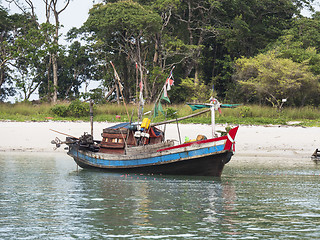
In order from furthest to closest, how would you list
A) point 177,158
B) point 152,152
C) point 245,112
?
1. point 245,112
2. point 152,152
3. point 177,158

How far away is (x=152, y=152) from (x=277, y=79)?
2218 cm

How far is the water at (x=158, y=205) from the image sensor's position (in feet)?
35.3

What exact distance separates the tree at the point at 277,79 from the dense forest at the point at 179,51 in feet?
0.27

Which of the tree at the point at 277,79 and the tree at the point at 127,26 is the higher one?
the tree at the point at 127,26

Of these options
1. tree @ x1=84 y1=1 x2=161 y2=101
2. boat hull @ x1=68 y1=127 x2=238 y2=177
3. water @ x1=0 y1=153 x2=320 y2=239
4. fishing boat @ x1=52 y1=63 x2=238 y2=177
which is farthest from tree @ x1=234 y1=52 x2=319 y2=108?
boat hull @ x1=68 y1=127 x2=238 y2=177

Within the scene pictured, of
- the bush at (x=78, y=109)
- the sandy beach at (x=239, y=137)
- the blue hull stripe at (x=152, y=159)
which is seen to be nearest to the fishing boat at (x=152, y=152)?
the blue hull stripe at (x=152, y=159)

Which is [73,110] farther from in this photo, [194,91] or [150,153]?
[150,153]

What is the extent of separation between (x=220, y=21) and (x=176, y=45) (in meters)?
6.10

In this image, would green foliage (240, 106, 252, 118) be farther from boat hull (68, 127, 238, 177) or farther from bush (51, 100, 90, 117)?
boat hull (68, 127, 238, 177)

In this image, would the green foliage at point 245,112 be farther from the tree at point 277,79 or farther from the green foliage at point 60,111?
the green foliage at point 60,111

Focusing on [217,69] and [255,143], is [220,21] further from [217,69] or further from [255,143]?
[255,143]

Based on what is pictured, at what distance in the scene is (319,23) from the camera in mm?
47312

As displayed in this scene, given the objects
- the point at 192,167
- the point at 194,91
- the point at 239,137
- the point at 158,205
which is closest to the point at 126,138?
the point at 192,167

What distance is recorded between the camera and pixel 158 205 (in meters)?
13.7
